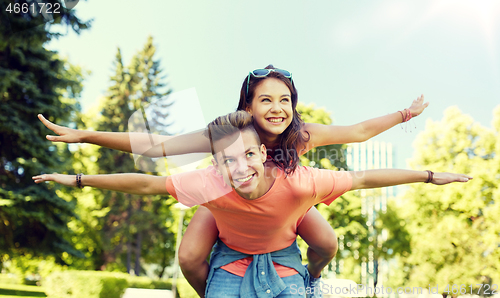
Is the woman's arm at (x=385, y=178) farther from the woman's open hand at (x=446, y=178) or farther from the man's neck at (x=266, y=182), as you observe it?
the man's neck at (x=266, y=182)

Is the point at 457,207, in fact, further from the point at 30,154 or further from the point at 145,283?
the point at 30,154

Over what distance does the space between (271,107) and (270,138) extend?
272 mm

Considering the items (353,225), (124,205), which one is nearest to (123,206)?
(124,205)

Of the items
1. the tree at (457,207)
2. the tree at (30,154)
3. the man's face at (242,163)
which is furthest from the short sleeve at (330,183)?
the tree at (457,207)

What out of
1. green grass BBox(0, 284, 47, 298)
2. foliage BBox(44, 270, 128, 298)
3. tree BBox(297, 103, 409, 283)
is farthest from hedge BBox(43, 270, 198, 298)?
tree BBox(297, 103, 409, 283)

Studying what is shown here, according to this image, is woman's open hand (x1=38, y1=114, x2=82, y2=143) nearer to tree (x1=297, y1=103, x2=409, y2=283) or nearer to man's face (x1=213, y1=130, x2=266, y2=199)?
man's face (x1=213, y1=130, x2=266, y2=199)

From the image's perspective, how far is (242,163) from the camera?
2.86 metres

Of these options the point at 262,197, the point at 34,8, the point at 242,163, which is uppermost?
the point at 34,8

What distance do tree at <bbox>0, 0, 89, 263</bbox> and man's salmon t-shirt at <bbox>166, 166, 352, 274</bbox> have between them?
12.5 m

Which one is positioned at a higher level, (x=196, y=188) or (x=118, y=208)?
(x=196, y=188)

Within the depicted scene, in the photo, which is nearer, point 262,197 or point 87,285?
point 262,197

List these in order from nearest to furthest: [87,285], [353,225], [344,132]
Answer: [344,132], [87,285], [353,225]

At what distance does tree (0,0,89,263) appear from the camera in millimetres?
13727

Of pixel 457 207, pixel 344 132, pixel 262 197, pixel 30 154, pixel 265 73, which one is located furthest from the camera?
pixel 457 207
